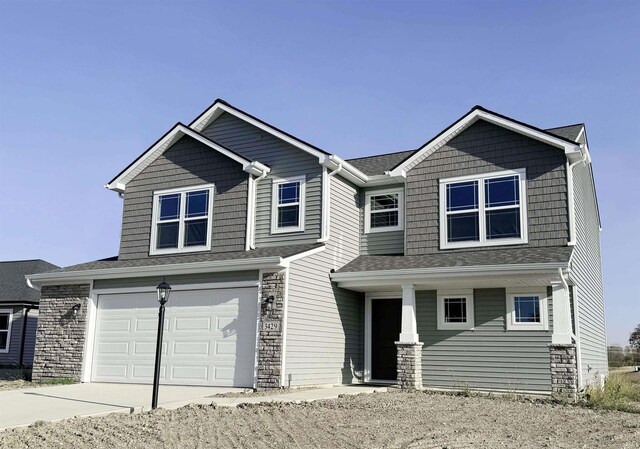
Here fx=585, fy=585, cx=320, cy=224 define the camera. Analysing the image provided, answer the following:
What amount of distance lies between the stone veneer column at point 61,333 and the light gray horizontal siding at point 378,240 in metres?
7.50

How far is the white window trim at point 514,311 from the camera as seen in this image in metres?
13.1

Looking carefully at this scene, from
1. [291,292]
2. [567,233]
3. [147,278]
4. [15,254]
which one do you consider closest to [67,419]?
[291,292]

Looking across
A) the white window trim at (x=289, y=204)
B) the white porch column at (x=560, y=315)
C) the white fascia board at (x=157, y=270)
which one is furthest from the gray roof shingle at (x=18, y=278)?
the white porch column at (x=560, y=315)

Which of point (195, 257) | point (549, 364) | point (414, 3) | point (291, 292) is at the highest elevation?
point (414, 3)

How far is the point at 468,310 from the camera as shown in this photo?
1401 cm

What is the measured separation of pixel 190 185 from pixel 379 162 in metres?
5.68

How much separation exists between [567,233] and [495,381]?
3.74 m

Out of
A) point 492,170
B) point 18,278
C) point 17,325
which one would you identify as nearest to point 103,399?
point 492,170

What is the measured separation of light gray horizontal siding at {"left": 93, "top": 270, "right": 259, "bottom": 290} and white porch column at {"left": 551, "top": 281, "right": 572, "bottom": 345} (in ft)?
21.0

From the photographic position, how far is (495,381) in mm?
13383

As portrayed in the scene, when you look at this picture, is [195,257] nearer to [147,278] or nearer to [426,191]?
[147,278]

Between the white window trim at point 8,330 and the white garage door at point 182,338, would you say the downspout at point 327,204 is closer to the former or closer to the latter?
the white garage door at point 182,338

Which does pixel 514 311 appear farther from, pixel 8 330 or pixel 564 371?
pixel 8 330

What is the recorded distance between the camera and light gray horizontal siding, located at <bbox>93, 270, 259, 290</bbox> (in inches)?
529
